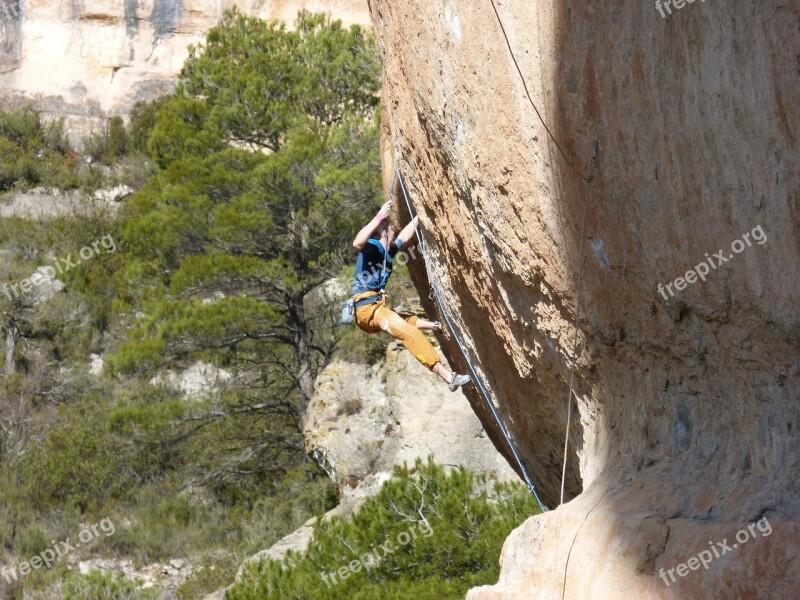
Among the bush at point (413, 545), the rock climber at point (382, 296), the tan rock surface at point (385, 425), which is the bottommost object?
the tan rock surface at point (385, 425)

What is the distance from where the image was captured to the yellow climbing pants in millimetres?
6020

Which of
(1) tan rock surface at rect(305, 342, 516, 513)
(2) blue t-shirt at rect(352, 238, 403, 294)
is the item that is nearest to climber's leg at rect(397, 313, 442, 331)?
(2) blue t-shirt at rect(352, 238, 403, 294)

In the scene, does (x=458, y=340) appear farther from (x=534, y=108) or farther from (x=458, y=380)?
(x=534, y=108)

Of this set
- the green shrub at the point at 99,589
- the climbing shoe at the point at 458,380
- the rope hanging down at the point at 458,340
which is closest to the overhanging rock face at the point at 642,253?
the rope hanging down at the point at 458,340

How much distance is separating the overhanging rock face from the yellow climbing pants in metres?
1.35

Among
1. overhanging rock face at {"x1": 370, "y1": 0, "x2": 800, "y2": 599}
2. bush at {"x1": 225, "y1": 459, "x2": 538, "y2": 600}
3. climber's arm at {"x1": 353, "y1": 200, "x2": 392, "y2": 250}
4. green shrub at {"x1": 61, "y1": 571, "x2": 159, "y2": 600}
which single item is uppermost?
overhanging rock face at {"x1": 370, "y1": 0, "x2": 800, "y2": 599}

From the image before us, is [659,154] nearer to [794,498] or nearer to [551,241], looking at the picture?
[551,241]

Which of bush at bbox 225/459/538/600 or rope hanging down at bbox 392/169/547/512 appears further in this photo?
bush at bbox 225/459/538/600

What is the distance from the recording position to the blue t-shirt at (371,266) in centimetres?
613

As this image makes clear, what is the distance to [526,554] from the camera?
12.1 feet

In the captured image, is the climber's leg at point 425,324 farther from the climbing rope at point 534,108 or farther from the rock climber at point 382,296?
the climbing rope at point 534,108

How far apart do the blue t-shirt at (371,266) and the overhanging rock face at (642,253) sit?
4.78 ft

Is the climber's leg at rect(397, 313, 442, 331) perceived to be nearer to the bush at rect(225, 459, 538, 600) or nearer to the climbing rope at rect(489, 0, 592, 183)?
the climbing rope at rect(489, 0, 592, 183)

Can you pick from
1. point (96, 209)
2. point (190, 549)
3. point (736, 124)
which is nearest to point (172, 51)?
point (96, 209)
